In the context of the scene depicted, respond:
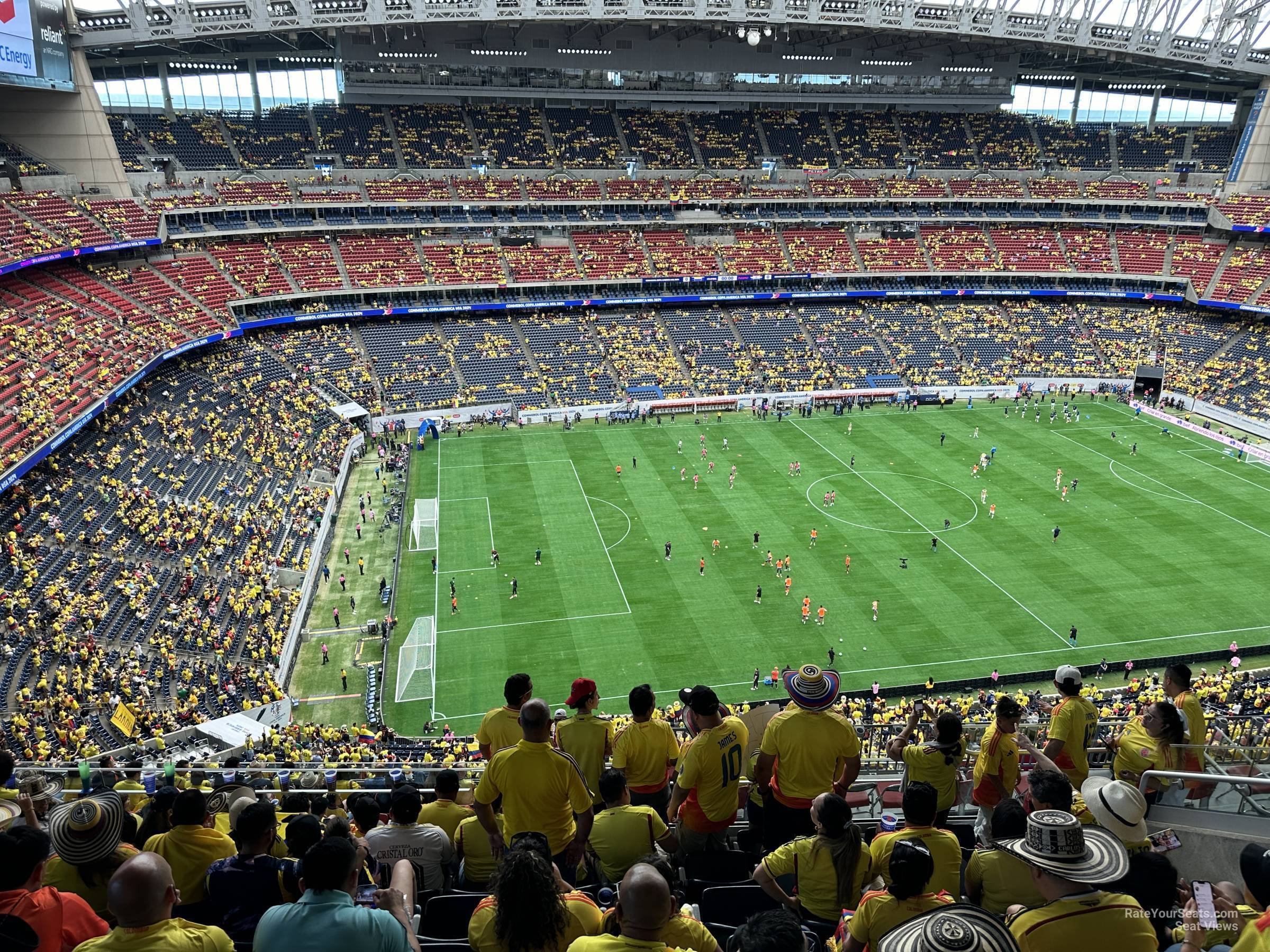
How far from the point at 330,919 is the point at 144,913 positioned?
1.13 m

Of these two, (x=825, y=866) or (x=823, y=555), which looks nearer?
(x=825, y=866)

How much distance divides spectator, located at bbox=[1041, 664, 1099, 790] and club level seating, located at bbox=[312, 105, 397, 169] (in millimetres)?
74997

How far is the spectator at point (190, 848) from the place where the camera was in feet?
24.3

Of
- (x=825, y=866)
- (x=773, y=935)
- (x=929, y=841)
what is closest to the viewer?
(x=773, y=935)

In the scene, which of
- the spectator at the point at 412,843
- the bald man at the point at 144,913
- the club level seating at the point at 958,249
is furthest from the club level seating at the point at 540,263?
the bald man at the point at 144,913

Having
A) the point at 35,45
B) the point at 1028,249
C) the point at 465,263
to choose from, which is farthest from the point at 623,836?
the point at 1028,249

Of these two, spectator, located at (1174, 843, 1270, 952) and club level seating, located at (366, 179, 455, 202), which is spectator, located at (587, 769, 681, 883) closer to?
spectator, located at (1174, 843, 1270, 952)

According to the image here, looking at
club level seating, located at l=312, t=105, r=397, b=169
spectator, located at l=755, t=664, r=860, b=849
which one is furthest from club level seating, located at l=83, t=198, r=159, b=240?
spectator, located at l=755, t=664, r=860, b=849

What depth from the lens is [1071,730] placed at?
1084 cm

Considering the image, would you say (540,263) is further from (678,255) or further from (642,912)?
(642,912)

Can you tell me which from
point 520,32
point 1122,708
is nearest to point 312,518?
point 1122,708

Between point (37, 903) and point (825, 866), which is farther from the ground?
point (37, 903)

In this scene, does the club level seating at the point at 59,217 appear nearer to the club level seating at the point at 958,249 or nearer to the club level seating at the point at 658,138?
the club level seating at the point at 658,138

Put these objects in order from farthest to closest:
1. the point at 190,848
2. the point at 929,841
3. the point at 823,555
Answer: the point at 823,555 → the point at 190,848 → the point at 929,841
